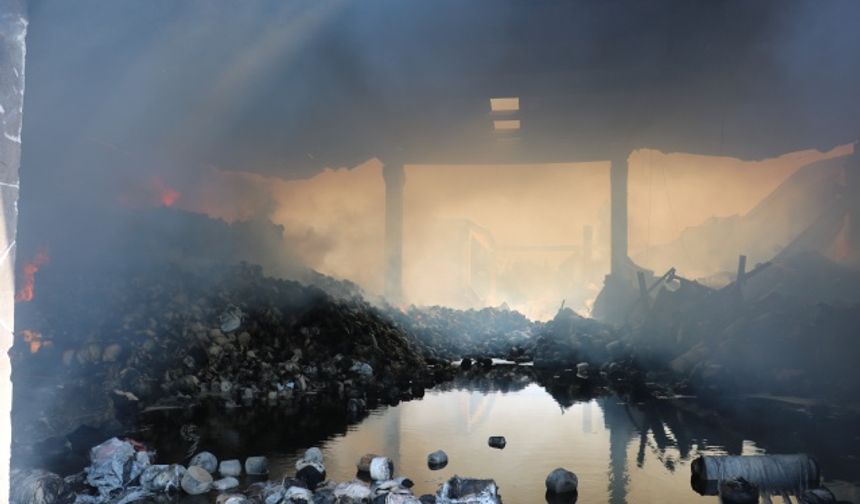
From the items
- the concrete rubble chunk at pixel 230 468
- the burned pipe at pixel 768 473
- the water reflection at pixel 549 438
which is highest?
the burned pipe at pixel 768 473

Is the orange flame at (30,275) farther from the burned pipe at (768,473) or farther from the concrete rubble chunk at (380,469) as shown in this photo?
the burned pipe at (768,473)

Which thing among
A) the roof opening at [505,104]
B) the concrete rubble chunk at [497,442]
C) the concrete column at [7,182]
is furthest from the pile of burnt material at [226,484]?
the roof opening at [505,104]

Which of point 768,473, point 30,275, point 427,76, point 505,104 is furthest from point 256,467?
point 505,104

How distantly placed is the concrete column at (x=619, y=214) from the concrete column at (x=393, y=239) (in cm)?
437

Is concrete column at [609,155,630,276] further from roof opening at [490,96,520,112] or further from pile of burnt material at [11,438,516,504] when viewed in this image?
pile of burnt material at [11,438,516,504]

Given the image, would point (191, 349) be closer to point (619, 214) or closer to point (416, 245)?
point (416, 245)

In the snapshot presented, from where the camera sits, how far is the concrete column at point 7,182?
1.76 m

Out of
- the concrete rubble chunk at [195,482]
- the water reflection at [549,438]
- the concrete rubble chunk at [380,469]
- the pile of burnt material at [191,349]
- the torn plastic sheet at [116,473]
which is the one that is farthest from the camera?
the pile of burnt material at [191,349]

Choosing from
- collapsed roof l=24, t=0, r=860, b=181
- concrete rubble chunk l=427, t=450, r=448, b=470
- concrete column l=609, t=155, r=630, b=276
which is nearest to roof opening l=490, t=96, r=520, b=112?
collapsed roof l=24, t=0, r=860, b=181

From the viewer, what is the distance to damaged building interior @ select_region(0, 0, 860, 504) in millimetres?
4043

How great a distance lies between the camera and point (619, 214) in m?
13.1

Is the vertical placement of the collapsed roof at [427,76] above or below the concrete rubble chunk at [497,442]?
above

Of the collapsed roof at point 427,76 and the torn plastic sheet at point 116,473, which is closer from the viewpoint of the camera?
the torn plastic sheet at point 116,473

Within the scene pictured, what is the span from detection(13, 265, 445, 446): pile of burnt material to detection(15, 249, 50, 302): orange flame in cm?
14
